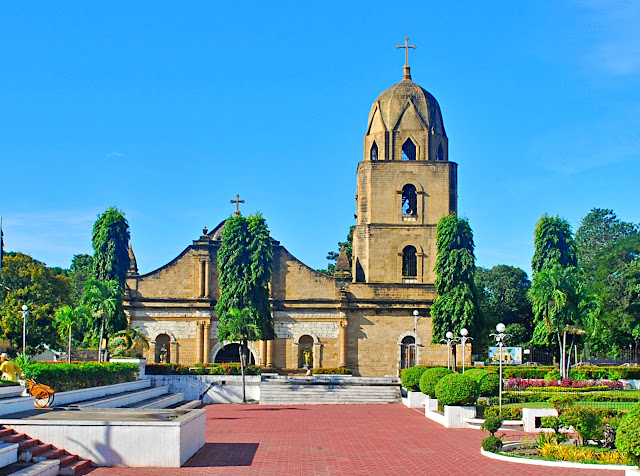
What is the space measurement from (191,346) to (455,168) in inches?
710

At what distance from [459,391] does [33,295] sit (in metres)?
34.4

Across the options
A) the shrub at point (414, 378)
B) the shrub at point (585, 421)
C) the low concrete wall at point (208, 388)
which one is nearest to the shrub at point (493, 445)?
the shrub at point (585, 421)

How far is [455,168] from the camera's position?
49000mm

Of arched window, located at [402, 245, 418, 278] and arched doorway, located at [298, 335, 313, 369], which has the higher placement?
arched window, located at [402, 245, 418, 278]

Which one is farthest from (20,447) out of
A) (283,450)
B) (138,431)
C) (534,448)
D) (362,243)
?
(362,243)

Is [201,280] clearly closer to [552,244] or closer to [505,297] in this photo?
[552,244]

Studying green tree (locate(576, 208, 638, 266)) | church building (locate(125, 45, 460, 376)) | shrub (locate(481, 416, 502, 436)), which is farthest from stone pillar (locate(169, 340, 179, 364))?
green tree (locate(576, 208, 638, 266))

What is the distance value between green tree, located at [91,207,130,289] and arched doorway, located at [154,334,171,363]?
3762 mm

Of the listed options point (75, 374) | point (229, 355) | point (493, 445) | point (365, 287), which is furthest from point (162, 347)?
point (493, 445)

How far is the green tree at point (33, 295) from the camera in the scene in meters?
52.1

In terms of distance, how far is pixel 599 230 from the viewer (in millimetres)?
88562

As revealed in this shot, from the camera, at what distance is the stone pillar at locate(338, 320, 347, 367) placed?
47.2 m

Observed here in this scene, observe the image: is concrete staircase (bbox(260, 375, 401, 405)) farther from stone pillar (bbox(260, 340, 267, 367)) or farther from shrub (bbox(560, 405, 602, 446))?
shrub (bbox(560, 405, 602, 446))

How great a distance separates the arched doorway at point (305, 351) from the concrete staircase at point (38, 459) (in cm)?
3054
